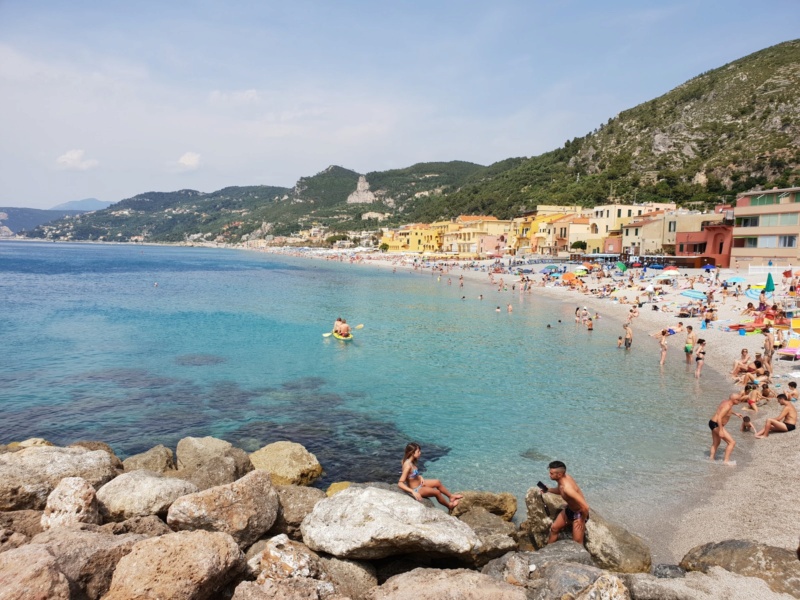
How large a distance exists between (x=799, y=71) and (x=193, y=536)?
3964 inches

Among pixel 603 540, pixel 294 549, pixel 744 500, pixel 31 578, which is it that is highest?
pixel 31 578

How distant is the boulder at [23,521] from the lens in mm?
5268

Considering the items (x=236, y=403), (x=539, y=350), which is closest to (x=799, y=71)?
(x=539, y=350)

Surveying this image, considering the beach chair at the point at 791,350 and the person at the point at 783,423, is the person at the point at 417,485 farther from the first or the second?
the beach chair at the point at 791,350

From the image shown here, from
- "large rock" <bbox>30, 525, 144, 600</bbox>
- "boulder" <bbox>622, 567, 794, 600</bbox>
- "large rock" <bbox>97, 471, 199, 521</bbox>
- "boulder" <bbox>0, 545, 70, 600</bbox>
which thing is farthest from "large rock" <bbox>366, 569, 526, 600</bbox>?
"large rock" <bbox>97, 471, 199, 521</bbox>

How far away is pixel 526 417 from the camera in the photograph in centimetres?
1254

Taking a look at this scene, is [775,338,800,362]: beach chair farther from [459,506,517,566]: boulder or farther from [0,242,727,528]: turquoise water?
[459,506,517,566]: boulder

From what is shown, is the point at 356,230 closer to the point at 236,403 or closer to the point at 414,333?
the point at 414,333

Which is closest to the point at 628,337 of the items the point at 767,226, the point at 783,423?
the point at 783,423

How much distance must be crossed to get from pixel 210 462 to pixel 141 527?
2313mm

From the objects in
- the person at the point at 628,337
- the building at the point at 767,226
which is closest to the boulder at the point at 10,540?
the person at the point at 628,337

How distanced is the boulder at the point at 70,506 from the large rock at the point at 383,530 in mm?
2378

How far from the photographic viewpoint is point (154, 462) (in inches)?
337

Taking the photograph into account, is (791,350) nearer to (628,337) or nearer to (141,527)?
(628,337)
